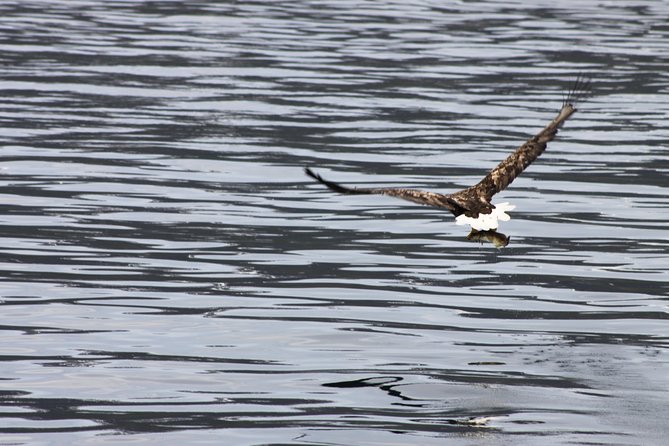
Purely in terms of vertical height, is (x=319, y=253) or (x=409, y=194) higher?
(x=409, y=194)

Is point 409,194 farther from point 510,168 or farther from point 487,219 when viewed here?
point 510,168

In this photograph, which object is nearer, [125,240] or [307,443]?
[307,443]

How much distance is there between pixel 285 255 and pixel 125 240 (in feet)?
5.08

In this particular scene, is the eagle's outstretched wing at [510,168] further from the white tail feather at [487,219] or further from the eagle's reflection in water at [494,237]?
the white tail feather at [487,219]

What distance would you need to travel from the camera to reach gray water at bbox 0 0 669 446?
9531 millimetres

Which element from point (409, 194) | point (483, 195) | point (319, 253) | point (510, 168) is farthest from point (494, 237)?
point (319, 253)

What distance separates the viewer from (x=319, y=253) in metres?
14.2

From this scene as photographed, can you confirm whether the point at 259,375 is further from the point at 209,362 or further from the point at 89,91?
the point at 89,91

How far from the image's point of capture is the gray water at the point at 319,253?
953 centimetres

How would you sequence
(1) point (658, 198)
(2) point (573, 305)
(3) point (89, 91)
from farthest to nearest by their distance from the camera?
1. (3) point (89, 91)
2. (1) point (658, 198)
3. (2) point (573, 305)

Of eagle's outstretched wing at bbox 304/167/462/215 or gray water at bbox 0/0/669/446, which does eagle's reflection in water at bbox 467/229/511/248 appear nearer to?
eagle's outstretched wing at bbox 304/167/462/215

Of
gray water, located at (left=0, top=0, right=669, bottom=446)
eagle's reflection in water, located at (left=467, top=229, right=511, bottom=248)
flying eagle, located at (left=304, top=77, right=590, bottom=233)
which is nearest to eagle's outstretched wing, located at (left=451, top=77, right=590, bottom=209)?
flying eagle, located at (left=304, top=77, right=590, bottom=233)

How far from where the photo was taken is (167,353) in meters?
10.7

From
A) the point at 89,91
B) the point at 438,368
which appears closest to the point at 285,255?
the point at 438,368
